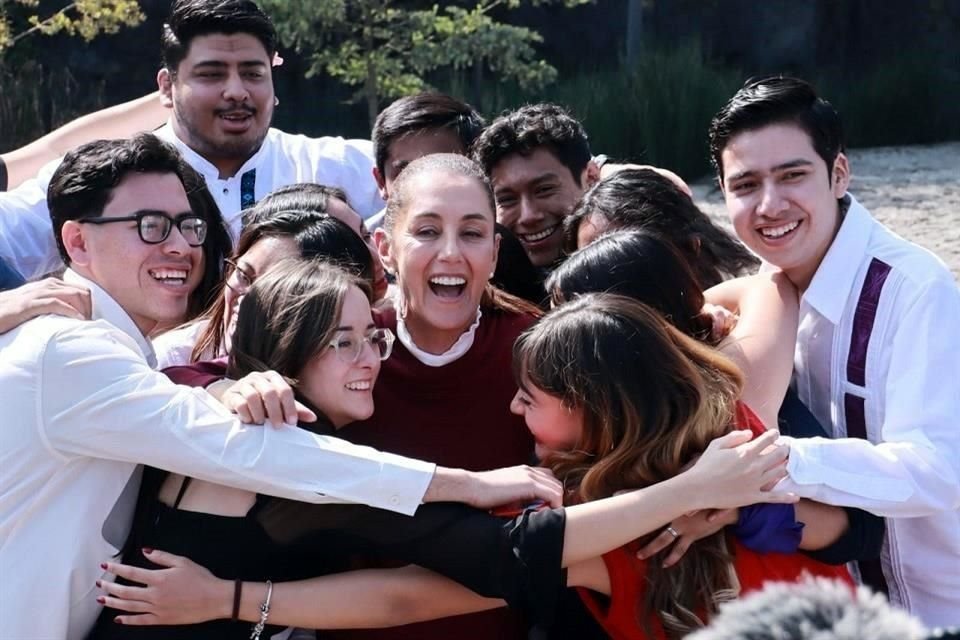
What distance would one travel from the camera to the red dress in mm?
2291

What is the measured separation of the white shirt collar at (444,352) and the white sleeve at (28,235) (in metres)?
1.93

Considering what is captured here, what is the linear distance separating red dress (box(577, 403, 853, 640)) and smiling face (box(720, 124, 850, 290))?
2.81 feet

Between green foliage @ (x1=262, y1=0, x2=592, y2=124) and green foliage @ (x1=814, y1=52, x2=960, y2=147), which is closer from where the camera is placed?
green foliage @ (x1=262, y1=0, x2=592, y2=124)

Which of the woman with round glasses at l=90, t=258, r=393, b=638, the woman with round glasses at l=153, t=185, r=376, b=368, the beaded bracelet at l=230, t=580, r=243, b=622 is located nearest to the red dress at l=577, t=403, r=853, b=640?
the woman with round glasses at l=90, t=258, r=393, b=638

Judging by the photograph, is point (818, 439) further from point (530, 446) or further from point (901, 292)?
point (530, 446)

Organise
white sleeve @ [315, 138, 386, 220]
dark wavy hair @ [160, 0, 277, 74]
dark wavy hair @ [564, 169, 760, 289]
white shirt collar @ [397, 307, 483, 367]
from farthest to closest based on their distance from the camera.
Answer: white sleeve @ [315, 138, 386, 220] < dark wavy hair @ [160, 0, 277, 74] < dark wavy hair @ [564, 169, 760, 289] < white shirt collar @ [397, 307, 483, 367]

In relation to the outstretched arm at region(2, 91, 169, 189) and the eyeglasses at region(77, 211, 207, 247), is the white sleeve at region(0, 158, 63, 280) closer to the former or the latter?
the outstretched arm at region(2, 91, 169, 189)

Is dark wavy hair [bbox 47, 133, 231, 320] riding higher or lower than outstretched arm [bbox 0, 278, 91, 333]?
higher

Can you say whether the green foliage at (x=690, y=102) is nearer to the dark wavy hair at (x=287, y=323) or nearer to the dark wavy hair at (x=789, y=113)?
the dark wavy hair at (x=789, y=113)

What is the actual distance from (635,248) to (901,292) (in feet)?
1.95

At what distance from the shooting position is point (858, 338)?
2812mm

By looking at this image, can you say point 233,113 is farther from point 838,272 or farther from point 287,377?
point 838,272

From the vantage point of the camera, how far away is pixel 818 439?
252 centimetres

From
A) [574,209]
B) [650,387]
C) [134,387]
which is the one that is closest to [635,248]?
[650,387]
